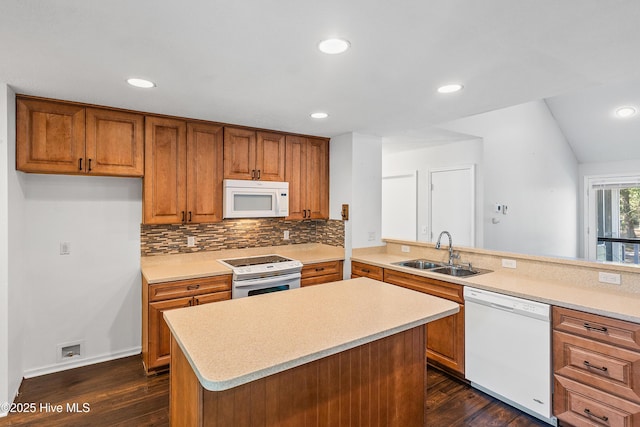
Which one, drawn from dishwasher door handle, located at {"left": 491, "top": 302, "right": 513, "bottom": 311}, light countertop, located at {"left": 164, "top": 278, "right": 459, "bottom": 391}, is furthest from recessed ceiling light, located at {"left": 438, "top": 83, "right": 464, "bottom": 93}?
dishwasher door handle, located at {"left": 491, "top": 302, "right": 513, "bottom": 311}

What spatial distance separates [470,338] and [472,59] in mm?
2004

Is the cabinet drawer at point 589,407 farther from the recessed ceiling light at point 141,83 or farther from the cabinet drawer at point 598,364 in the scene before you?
the recessed ceiling light at point 141,83

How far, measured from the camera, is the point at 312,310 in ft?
5.92

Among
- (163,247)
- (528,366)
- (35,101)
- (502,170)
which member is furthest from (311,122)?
(502,170)

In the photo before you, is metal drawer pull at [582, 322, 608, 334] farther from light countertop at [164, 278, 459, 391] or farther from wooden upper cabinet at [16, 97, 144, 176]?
wooden upper cabinet at [16, 97, 144, 176]

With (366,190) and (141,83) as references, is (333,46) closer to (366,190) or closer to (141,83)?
(141,83)

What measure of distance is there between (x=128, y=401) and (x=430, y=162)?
4584 mm

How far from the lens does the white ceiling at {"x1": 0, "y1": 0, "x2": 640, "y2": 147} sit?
138cm

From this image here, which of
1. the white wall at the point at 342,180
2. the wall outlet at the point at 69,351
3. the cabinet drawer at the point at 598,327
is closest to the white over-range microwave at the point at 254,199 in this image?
the white wall at the point at 342,180

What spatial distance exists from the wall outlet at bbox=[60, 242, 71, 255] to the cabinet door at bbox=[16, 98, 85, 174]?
27.5 inches

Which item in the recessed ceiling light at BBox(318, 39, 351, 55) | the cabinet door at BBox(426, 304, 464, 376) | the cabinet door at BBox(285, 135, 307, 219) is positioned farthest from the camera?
the cabinet door at BBox(285, 135, 307, 219)

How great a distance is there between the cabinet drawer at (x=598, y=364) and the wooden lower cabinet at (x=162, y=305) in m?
2.68

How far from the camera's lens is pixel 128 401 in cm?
244

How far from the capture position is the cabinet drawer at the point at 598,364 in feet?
Answer: 6.12
